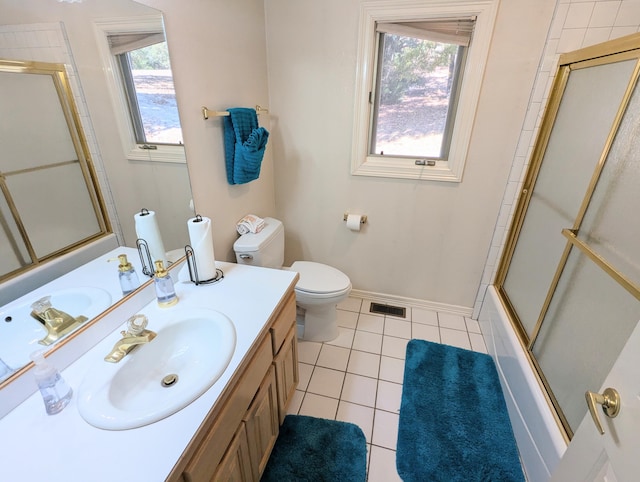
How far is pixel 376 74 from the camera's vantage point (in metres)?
1.89

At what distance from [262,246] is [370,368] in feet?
3.34

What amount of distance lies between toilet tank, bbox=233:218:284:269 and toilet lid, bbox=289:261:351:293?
0.59ft

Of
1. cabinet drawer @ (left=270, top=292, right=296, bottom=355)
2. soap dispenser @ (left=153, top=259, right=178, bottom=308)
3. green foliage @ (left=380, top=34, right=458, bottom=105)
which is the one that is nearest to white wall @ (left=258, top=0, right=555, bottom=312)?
green foliage @ (left=380, top=34, right=458, bottom=105)

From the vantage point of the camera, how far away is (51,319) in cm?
85

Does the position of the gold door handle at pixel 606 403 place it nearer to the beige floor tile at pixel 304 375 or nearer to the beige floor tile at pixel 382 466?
the beige floor tile at pixel 382 466

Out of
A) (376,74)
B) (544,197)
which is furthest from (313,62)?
(544,197)

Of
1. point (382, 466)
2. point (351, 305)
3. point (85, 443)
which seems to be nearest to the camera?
point (85, 443)

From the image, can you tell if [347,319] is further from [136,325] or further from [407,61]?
[407,61]

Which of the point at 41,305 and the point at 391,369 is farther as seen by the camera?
the point at 391,369

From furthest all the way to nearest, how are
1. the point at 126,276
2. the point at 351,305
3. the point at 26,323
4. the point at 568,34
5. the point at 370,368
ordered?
the point at 351,305, the point at 370,368, the point at 568,34, the point at 126,276, the point at 26,323

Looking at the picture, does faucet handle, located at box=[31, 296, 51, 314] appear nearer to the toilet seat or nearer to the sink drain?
the sink drain

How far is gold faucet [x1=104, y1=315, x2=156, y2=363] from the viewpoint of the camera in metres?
0.88

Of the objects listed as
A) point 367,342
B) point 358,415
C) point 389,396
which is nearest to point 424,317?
point 367,342

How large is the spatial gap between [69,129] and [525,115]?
6.94ft
